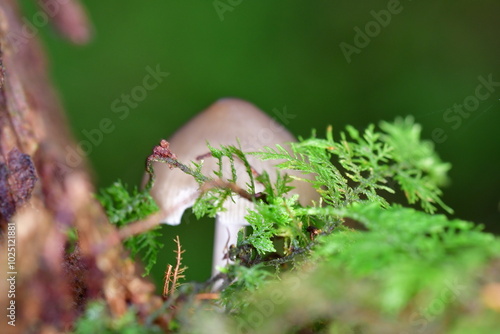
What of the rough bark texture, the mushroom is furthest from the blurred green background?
the rough bark texture

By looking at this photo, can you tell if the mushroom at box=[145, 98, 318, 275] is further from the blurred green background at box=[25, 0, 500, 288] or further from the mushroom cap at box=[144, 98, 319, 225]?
the blurred green background at box=[25, 0, 500, 288]

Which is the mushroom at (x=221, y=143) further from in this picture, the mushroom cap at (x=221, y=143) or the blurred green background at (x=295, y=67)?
the blurred green background at (x=295, y=67)

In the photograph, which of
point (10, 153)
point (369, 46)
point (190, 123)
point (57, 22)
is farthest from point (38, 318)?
point (369, 46)

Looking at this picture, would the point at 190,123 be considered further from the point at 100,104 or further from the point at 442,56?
the point at 442,56

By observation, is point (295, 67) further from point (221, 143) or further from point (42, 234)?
point (42, 234)

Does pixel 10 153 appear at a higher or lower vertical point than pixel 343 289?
higher

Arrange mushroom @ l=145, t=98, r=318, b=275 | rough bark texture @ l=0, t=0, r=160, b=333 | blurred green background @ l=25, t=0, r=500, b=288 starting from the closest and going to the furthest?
rough bark texture @ l=0, t=0, r=160, b=333
mushroom @ l=145, t=98, r=318, b=275
blurred green background @ l=25, t=0, r=500, b=288

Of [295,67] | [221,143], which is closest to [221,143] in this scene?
[221,143]
